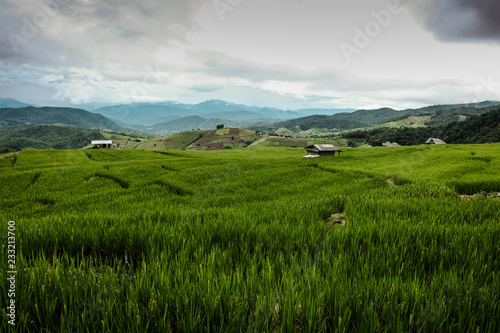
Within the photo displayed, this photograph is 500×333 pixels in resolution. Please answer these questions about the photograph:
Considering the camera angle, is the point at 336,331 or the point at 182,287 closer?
the point at 336,331

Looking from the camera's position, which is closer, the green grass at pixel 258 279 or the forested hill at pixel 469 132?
the green grass at pixel 258 279

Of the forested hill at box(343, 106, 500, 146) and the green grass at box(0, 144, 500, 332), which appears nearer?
the green grass at box(0, 144, 500, 332)

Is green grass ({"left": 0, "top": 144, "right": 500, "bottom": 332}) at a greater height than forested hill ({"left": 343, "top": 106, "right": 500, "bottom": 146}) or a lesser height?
lesser

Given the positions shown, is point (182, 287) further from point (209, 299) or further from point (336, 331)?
point (336, 331)

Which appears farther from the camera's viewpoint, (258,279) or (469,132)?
(469,132)

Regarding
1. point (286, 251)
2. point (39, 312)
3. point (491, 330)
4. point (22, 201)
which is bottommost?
point (22, 201)

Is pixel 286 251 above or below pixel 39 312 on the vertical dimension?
below

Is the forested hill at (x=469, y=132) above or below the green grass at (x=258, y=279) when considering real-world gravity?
above

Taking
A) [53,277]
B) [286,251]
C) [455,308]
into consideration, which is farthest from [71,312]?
[455,308]

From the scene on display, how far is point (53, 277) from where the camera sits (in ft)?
5.61

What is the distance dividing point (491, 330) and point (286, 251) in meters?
1.81

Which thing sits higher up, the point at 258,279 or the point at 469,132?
the point at 469,132

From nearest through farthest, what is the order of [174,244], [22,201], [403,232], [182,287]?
1. [182,287]
2. [174,244]
3. [403,232]
4. [22,201]

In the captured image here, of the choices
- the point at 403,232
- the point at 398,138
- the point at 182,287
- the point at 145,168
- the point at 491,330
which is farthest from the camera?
the point at 398,138
